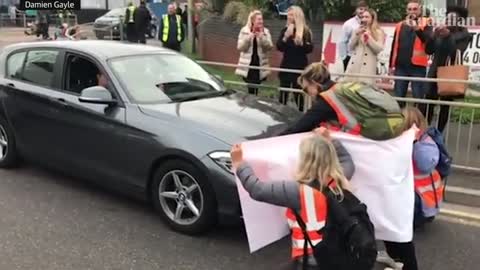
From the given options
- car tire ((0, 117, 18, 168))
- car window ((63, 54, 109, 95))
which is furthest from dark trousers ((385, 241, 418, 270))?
car tire ((0, 117, 18, 168))

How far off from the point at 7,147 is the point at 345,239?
4449 millimetres

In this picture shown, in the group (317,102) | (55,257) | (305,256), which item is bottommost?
(55,257)

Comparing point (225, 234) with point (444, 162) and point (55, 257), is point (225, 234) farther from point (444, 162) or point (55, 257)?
point (444, 162)

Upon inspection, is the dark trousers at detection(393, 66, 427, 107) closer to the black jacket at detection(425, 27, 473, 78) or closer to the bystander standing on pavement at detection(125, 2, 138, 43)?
the black jacket at detection(425, 27, 473, 78)

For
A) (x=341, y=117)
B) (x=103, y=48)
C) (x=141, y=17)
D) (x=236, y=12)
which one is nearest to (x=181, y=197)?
(x=341, y=117)

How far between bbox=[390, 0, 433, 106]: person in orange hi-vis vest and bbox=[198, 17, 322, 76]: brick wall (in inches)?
218

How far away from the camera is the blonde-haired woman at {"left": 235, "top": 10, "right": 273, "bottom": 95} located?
850 cm

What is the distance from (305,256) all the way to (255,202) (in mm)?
493

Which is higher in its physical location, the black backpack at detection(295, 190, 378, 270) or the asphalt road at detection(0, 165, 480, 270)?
the black backpack at detection(295, 190, 378, 270)

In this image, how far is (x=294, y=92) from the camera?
24.1 feet

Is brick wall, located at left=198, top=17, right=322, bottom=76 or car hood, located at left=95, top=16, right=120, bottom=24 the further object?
car hood, located at left=95, top=16, right=120, bottom=24

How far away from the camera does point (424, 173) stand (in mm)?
4320

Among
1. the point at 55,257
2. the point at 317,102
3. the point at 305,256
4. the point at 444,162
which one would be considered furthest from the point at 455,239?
the point at 55,257

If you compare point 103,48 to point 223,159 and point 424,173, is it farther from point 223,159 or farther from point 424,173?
point 424,173
